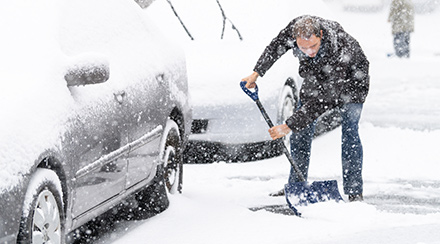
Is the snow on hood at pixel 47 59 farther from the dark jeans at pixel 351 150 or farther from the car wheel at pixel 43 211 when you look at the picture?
the dark jeans at pixel 351 150

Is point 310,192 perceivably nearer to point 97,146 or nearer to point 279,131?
point 279,131

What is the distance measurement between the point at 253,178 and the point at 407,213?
1.79 m

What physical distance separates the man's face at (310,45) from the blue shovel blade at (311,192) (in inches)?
36.0

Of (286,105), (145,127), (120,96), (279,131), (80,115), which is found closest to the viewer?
(80,115)

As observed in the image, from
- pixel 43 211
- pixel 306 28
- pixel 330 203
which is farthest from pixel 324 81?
pixel 43 211

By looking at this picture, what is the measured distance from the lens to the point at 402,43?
2139 centimetres

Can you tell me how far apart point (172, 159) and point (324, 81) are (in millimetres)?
1198

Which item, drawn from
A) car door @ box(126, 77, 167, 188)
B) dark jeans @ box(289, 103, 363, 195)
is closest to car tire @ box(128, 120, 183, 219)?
car door @ box(126, 77, 167, 188)

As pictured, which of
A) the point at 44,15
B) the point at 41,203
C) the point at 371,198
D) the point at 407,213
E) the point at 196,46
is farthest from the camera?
the point at 196,46

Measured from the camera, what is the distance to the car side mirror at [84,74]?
5.06m

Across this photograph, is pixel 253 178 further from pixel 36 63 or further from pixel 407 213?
pixel 36 63

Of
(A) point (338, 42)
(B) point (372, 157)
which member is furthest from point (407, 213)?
(B) point (372, 157)

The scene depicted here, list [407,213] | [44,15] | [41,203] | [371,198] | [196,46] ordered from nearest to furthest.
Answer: [41,203] → [44,15] → [407,213] → [371,198] → [196,46]

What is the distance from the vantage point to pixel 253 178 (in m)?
8.26
